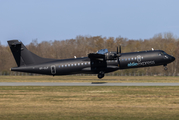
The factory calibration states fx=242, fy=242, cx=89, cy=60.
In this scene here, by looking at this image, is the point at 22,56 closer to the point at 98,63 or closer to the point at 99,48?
the point at 98,63

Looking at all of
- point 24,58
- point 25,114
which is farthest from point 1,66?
point 25,114

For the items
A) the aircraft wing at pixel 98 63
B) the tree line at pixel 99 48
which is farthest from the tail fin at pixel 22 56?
the tree line at pixel 99 48

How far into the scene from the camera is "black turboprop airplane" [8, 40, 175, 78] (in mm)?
42344

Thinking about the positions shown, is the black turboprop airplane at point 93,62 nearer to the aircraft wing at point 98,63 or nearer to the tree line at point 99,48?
the aircraft wing at point 98,63

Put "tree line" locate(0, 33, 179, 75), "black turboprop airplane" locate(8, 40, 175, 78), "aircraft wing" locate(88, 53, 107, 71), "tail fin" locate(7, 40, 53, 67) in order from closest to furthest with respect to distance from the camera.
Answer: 1. "black turboprop airplane" locate(8, 40, 175, 78)
2. "aircraft wing" locate(88, 53, 107, 71)
3. "tail fin" locate(7, 40, 53, 67)
4. "tree line" locate(0, 33, 179, 75)

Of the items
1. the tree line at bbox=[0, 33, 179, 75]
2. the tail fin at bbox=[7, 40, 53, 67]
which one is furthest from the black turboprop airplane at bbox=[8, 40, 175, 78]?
the tree line at bbox=[0, 33, 179, 75]

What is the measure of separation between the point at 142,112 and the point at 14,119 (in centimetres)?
833

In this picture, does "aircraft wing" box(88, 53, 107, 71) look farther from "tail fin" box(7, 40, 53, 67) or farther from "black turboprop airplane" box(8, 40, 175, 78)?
"tail fin" box(7, 40, 53, 67)

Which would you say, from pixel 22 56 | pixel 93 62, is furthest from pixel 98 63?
pixel 22 56

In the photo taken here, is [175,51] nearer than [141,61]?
No

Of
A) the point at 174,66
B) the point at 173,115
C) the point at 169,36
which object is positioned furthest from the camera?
the point at 169,36

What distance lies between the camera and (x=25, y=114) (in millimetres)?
15844

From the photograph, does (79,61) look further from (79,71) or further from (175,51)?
(175,51)

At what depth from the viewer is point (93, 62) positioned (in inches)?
1718
